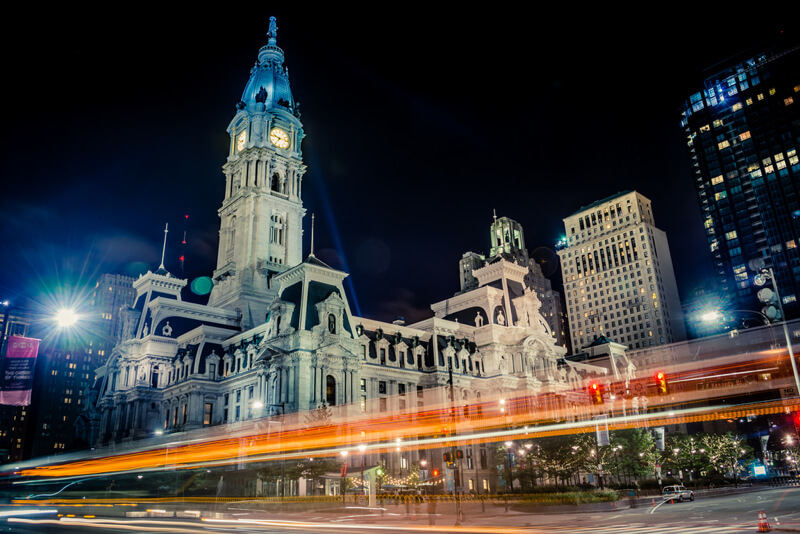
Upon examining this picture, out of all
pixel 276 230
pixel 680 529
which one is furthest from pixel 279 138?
pixel 680 529

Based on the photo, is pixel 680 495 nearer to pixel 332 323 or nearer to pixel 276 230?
pixel 332 323

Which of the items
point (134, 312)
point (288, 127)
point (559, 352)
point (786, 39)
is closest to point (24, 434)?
point (134, 312)

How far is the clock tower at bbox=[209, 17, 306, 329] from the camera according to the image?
100250mm

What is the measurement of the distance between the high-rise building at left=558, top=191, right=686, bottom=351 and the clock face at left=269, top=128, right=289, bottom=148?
3820 inches

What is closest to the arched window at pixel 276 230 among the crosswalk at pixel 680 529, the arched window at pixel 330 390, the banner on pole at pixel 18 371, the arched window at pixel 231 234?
the arched window at pixel 231 234

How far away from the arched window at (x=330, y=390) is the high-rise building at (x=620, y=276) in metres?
106

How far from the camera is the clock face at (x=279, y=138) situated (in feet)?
372

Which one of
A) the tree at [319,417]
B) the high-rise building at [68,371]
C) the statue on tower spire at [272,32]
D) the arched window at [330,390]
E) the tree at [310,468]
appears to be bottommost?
the tree at [310,468]

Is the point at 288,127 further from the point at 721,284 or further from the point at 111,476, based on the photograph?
the point at 721,284

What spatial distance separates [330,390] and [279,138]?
195 feet

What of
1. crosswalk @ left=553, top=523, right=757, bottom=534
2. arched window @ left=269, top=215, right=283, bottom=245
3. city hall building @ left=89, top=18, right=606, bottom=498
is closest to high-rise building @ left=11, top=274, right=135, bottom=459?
city hall building @ left=89, top=18, right=606, bottom=498

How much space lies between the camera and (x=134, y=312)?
3878 inches

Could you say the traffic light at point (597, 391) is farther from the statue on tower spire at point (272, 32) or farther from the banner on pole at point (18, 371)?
the statue on tower spire at point (272, 32)

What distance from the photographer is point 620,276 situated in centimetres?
16700
